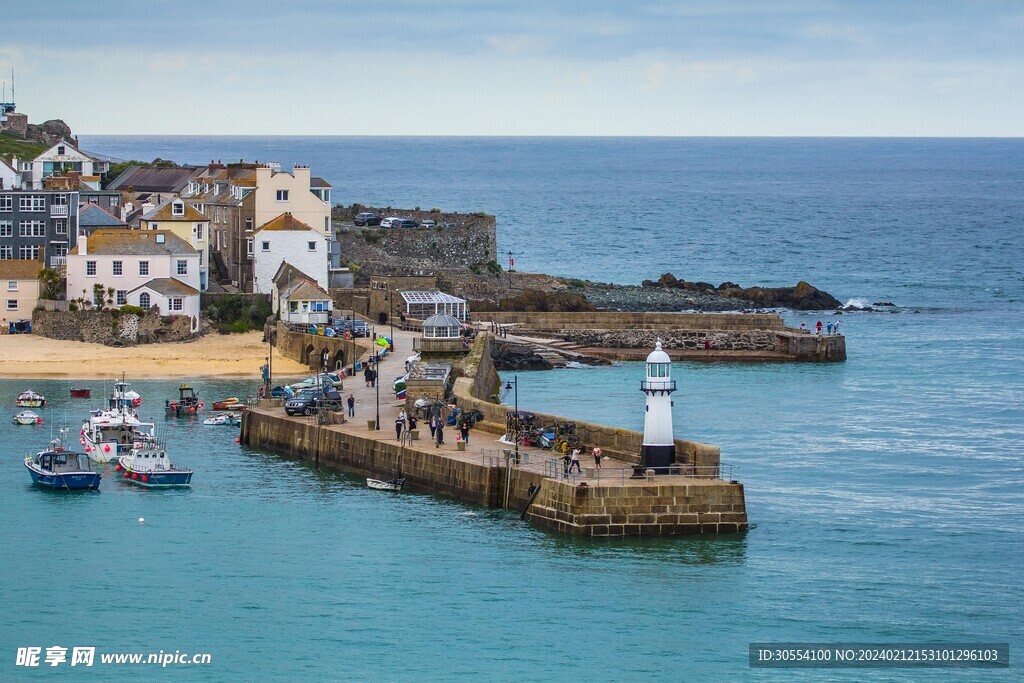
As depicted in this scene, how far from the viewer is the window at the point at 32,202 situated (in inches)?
3401

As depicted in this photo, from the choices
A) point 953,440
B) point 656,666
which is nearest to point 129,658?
point 656,666

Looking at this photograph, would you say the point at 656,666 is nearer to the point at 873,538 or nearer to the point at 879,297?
the point at 873,538

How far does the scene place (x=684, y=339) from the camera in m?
82.3

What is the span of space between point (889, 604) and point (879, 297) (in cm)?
7298

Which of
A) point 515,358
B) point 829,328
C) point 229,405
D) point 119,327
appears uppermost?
point 829,328

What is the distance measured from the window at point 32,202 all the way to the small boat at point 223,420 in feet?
99.8

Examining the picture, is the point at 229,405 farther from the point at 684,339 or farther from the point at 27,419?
the point at 684,339

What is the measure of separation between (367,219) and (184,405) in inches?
1860

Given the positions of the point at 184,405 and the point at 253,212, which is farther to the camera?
the point at 253,212

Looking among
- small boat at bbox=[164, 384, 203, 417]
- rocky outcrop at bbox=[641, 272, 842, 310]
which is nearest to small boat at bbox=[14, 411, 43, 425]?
small boat at bbox=[164, 384, 203, 417]

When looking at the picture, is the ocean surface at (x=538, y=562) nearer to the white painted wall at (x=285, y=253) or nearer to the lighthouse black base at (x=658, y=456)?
the lighthouse black base at (x=658, y=456)

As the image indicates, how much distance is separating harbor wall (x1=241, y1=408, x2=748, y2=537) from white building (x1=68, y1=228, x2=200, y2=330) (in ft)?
90.6

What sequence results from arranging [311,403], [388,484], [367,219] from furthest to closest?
[367,219] < [311,403] < [388,484]

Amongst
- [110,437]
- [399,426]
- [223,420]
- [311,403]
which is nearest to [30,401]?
[223,420]
